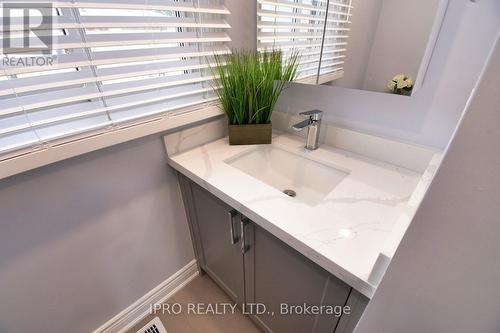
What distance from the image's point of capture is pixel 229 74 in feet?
3.16

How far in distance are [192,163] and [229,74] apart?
16.2 inches

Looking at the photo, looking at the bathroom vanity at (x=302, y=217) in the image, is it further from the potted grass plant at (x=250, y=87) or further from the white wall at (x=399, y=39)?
the white wall at (x=399, y=39)

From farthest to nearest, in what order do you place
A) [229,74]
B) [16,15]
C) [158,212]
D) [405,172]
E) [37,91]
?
[158,212], [229,74], [405,172], [37,91], [16,15]

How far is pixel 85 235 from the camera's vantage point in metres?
0.88

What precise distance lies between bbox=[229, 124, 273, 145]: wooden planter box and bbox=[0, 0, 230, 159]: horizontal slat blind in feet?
0.78

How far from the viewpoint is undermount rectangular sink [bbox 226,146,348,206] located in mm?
978

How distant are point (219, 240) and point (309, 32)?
3.29 ft

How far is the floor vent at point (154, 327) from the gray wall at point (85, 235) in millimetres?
145

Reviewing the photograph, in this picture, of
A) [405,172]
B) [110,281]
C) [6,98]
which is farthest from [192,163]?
[405,172]

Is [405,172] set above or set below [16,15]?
below

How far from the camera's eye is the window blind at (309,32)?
2.91 ft

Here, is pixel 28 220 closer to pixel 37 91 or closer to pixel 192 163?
pixel 37 91

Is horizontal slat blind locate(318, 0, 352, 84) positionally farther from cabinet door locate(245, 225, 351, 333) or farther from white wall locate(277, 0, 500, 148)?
cabinet door locate(245, 225, 351, 333)

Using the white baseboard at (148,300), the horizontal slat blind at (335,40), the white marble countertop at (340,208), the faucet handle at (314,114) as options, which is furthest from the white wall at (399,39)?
the white baseboard at (148,300)
